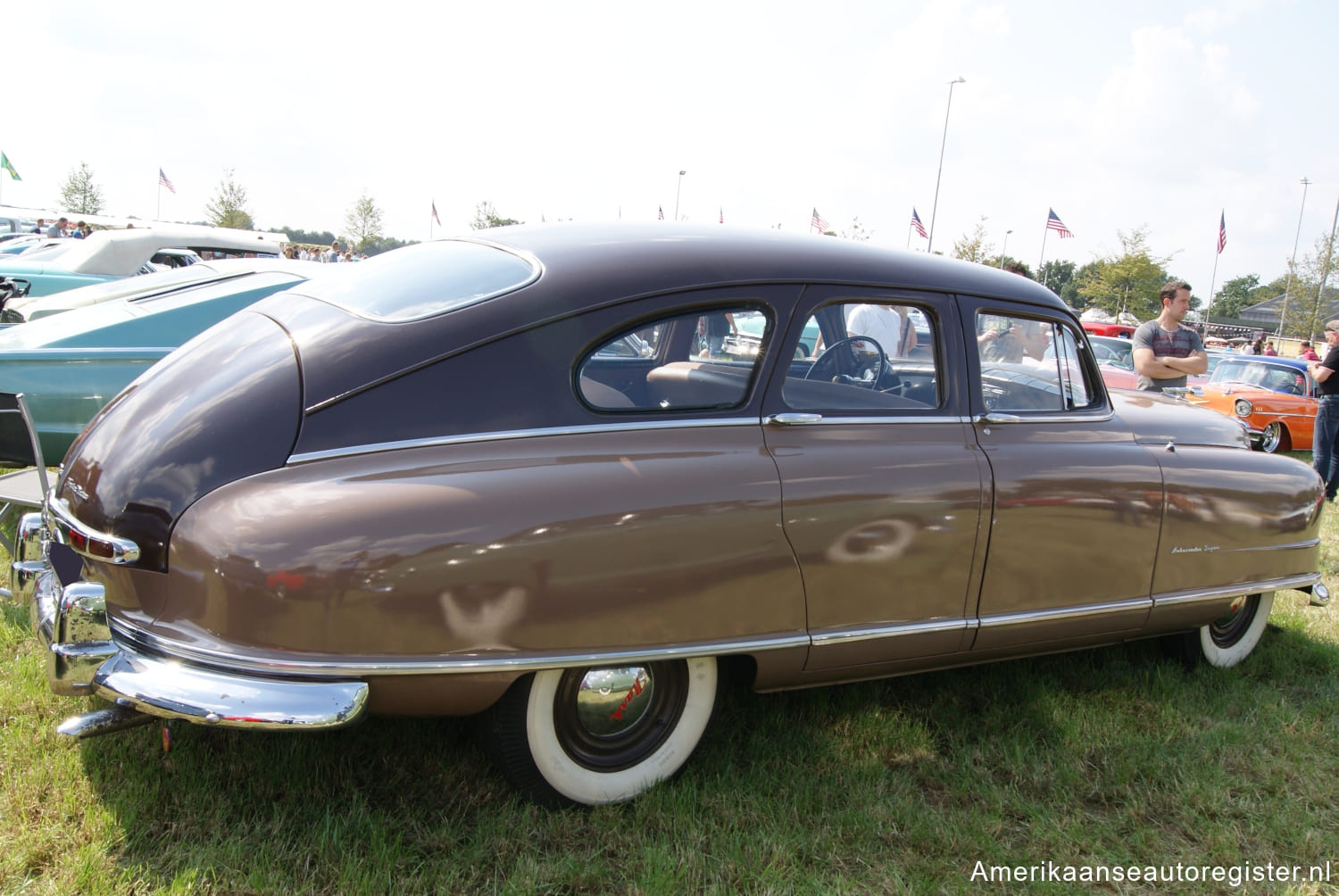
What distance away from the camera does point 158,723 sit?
2.71 m

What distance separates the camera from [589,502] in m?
2.21

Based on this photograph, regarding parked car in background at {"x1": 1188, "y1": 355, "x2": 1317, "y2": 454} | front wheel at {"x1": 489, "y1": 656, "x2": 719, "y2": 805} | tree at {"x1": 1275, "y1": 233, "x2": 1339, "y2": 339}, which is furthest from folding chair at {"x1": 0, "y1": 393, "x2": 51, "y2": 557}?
tree at {"x1": 1275, "y1": 233, "x2": 1339, "y2": 339}

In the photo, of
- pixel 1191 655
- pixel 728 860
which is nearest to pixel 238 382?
pixel 728 860

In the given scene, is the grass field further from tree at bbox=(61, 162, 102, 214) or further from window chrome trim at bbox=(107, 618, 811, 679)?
tree at bbox=(61, 162, 102, 214)

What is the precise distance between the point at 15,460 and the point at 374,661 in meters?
3.01

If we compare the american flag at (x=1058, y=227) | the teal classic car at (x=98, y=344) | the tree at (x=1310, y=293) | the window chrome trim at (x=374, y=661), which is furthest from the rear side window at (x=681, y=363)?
the tree at (x=1310, y=293)

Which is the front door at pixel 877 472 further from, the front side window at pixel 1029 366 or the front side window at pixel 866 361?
the front side window at pixel 1029 366

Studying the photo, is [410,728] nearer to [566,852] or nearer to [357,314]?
[566,852]

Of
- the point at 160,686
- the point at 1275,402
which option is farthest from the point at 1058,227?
the point at 160,686

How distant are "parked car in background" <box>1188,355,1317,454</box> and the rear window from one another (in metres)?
11.7

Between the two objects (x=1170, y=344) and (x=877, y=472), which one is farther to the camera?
(x=1170, y=344)

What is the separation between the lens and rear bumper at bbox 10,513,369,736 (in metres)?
1.94

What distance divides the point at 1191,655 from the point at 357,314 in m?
3.63

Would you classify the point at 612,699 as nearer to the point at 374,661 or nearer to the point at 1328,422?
the point at 374,661
